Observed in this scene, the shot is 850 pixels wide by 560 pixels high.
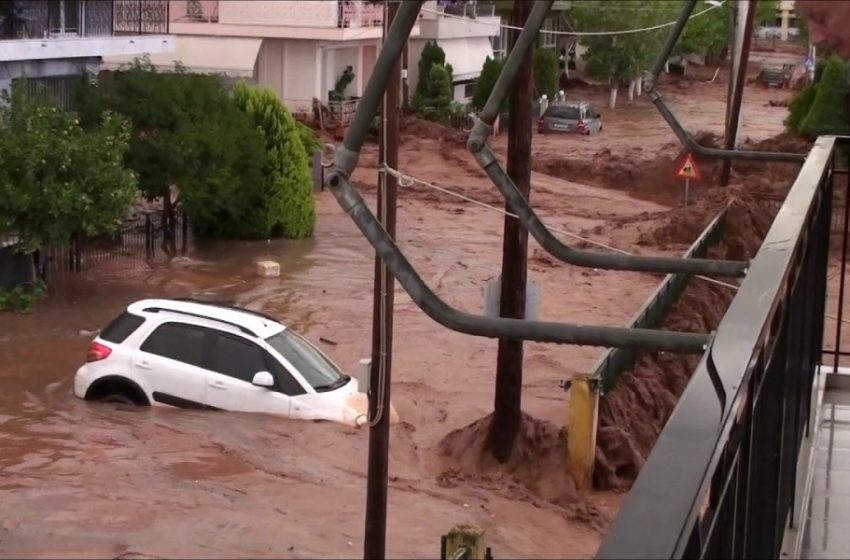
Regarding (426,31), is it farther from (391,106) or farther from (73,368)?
(391,106)

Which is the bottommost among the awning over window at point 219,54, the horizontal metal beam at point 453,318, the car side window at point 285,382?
the car side window at point 285,382

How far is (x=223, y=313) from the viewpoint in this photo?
15094 millimetres

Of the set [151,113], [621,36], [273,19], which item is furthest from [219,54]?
[621,36]

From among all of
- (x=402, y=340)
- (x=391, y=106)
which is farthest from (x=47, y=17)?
(x=391, y=106)

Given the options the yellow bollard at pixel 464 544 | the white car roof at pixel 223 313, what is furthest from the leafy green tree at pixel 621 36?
the yellow bollard at pixel 464 544

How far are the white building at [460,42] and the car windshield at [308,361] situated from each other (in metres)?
37.7

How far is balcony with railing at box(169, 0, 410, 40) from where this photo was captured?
1810 inches

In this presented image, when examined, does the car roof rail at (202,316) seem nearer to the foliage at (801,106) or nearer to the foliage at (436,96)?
the foliage at (801,106)

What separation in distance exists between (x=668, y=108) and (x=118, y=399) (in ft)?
32.8

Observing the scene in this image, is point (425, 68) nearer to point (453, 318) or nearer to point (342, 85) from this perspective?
point (342, 85)

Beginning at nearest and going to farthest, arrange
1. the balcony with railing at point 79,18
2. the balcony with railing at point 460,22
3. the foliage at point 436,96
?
1. the balcony with railing at point 79,18
2. the foliage at point 436,96
3. the balcony with railing at point 460,22

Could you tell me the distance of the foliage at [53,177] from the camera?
21766mm

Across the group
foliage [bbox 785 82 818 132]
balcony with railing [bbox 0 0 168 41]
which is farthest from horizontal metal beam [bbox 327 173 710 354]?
foliage [bbox 785 82 818 132]

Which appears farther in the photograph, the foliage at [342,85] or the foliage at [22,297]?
the foliage at [342,85]
